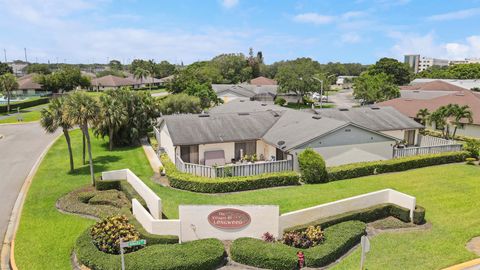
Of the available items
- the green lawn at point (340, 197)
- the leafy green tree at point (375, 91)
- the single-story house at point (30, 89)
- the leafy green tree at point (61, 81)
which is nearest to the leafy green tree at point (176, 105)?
the green lawn at point (340, 197)

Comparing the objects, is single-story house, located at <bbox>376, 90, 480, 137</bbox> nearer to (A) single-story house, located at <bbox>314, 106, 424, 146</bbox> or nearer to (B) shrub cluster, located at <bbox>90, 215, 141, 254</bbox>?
(A) single-story house, located at <bbox>314, 106, 424, 146</bbox>

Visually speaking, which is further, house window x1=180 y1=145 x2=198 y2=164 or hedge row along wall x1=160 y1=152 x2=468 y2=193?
house window x1=180 y1=145 x2=198 y2=164

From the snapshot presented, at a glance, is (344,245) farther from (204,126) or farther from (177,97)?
(177,97)

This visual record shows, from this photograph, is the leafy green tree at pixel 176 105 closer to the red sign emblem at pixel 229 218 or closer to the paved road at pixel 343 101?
the red sign emblem at pixel 229 218

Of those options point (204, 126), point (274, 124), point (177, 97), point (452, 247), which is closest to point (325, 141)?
point (274, 124)

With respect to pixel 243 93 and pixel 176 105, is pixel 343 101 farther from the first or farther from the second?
pixel 176 105

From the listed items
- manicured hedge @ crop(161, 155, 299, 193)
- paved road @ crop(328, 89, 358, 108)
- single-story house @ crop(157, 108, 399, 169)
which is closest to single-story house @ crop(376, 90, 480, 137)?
single-story house @ crop(157, 108, 399, 169)
